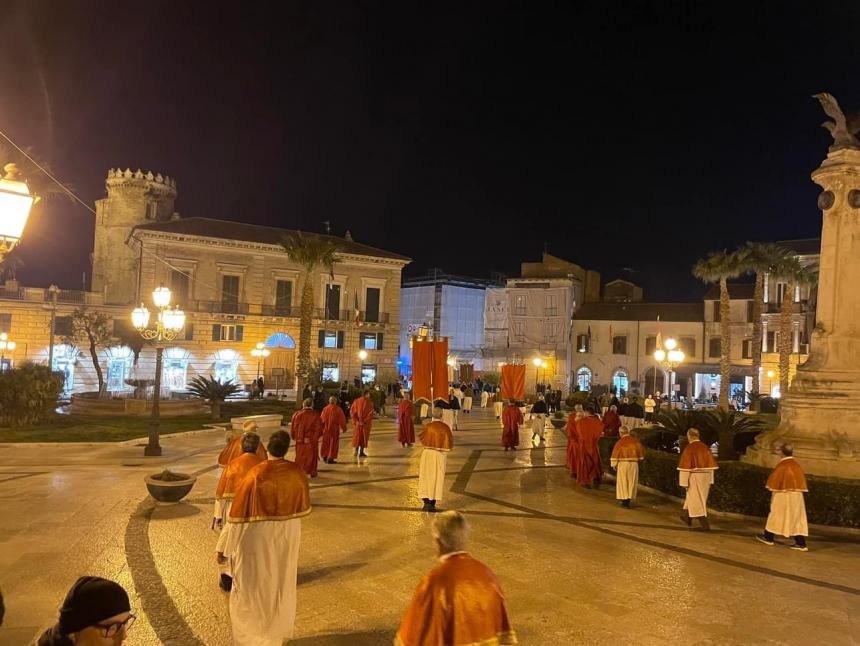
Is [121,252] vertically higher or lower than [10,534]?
higher

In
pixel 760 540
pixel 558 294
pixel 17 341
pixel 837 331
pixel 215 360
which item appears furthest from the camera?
pixel 558 294

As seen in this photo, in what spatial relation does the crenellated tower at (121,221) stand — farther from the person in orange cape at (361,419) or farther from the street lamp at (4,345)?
the person in orange cape at (361,419)

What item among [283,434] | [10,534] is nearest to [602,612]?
[283,434]

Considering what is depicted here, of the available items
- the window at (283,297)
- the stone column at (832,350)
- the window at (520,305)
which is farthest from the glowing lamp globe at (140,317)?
the window at (520,305)

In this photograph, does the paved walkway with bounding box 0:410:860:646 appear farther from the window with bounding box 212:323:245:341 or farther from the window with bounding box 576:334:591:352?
the window with bounding box 576:334:591:352

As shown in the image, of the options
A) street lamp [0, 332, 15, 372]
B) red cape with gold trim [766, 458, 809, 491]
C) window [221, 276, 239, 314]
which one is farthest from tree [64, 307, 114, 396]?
red cape with gold trim [766, 458, 809, 491]

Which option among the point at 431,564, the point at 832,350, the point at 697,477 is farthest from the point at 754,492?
the point at 431,564

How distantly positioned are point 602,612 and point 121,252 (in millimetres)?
48306

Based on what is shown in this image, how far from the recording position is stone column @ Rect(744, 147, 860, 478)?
1051 cm

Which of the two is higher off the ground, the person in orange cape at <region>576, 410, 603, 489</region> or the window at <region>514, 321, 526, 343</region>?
the window at <region>514, 321, 526, 343</region>

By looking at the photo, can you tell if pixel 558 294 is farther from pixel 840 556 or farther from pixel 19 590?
pixel 19 590

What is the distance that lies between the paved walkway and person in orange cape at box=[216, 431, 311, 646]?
1.11 feet

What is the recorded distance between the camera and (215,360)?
41.2 metres

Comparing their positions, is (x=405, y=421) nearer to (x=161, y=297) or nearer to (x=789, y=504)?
(x=161, y=297)
